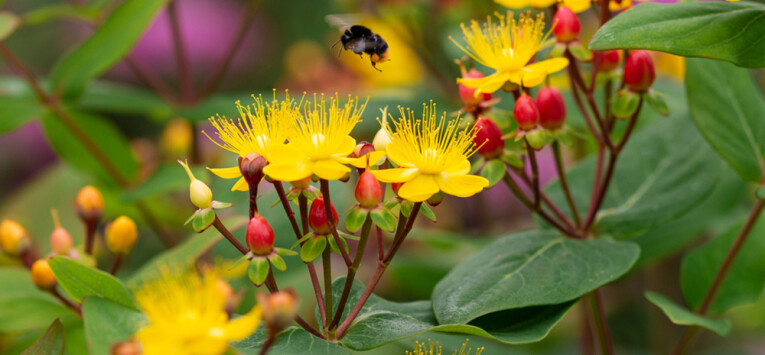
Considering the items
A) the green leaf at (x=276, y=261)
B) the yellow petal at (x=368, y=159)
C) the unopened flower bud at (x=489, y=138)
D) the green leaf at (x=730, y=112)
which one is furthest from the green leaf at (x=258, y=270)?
the green leaf at (x=730, y=112)

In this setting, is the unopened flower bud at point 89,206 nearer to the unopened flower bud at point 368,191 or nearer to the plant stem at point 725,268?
the unopened flower bud at point 368,191

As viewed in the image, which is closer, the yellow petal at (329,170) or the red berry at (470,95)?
the yellow petal at (329,170)

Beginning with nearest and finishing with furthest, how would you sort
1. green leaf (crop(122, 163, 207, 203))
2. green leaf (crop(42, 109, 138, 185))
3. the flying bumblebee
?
the flying bumblebee → green leaf (crop(122, 163, 207, 203)) → green leaf (crop(42, 109, 138, 185))

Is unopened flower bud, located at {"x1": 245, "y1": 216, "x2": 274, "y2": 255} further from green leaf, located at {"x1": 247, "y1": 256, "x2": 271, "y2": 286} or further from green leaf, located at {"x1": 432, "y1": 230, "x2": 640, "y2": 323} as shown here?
green leaf, located at {"x1": 432, "y1": 230, "x2": 640, "y2": 323}

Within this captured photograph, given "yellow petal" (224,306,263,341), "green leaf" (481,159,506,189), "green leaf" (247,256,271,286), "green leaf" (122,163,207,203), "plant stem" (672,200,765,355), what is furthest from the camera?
"green leaf" (122,163,207,203)

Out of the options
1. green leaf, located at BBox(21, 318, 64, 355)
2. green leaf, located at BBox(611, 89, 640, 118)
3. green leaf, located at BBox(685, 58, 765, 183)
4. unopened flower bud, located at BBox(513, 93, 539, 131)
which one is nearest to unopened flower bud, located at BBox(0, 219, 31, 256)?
green leaf, located at BBox(21, 318, 64, 355)

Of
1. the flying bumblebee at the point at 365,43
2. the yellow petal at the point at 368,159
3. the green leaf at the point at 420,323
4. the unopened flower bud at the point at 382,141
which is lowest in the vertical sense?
the green leaf at the point at 420,323

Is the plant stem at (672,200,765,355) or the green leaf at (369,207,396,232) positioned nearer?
the green leaf at (369,207,396,232)
